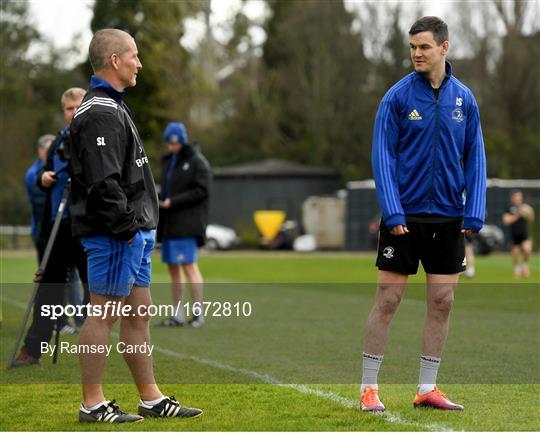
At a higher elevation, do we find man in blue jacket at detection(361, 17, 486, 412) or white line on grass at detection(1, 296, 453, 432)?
man in blue jacket at detection(361, 17, 486, 412)

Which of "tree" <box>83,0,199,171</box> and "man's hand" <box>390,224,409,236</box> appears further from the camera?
"tree" <box>83,0,199,171</box>

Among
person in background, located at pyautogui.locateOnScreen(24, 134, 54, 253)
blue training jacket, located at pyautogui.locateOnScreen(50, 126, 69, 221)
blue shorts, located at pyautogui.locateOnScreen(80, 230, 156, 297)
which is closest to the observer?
blue shorts, located at pyautogui.locateOnScreen(80, 230, 156, 297)

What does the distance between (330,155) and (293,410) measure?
50.7 metres

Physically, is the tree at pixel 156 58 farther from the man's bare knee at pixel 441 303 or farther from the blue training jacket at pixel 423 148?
the man's bare knee at pixel 441 303

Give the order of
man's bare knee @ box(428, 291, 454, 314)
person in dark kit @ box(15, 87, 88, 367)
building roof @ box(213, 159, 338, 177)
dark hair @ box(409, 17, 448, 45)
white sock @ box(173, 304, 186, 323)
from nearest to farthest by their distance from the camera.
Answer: dark hair @ box(409, 17, 448, 45)
man's bare knee @ box(428, 291, 454, 314)
person in dark kit @ box(15, 87, 88, 367)
white sock @ box(173, 304, 186, 323)
building roof @ box(213, 159, 338, 177)

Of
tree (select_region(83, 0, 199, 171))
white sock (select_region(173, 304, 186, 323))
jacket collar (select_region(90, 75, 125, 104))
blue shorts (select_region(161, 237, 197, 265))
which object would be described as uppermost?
tree (select_region(83, 0, 199, 171))

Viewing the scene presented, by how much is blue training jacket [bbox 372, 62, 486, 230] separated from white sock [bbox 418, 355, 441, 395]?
0.82 m

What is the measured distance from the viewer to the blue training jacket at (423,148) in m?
6.80

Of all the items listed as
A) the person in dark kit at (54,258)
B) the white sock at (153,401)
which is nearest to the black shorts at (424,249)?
the white sock at (153,401)

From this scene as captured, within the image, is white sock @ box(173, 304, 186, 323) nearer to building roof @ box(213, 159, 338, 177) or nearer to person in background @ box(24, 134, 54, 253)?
person in background @ box(24, 134, 54, 253)

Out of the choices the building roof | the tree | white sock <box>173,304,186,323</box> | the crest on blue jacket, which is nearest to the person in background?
white sock <box>173,304,186,323</box>

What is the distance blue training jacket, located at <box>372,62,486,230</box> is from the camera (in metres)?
6.80

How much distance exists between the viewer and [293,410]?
273 inches

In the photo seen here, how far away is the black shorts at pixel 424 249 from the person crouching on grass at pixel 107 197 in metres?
1.35
